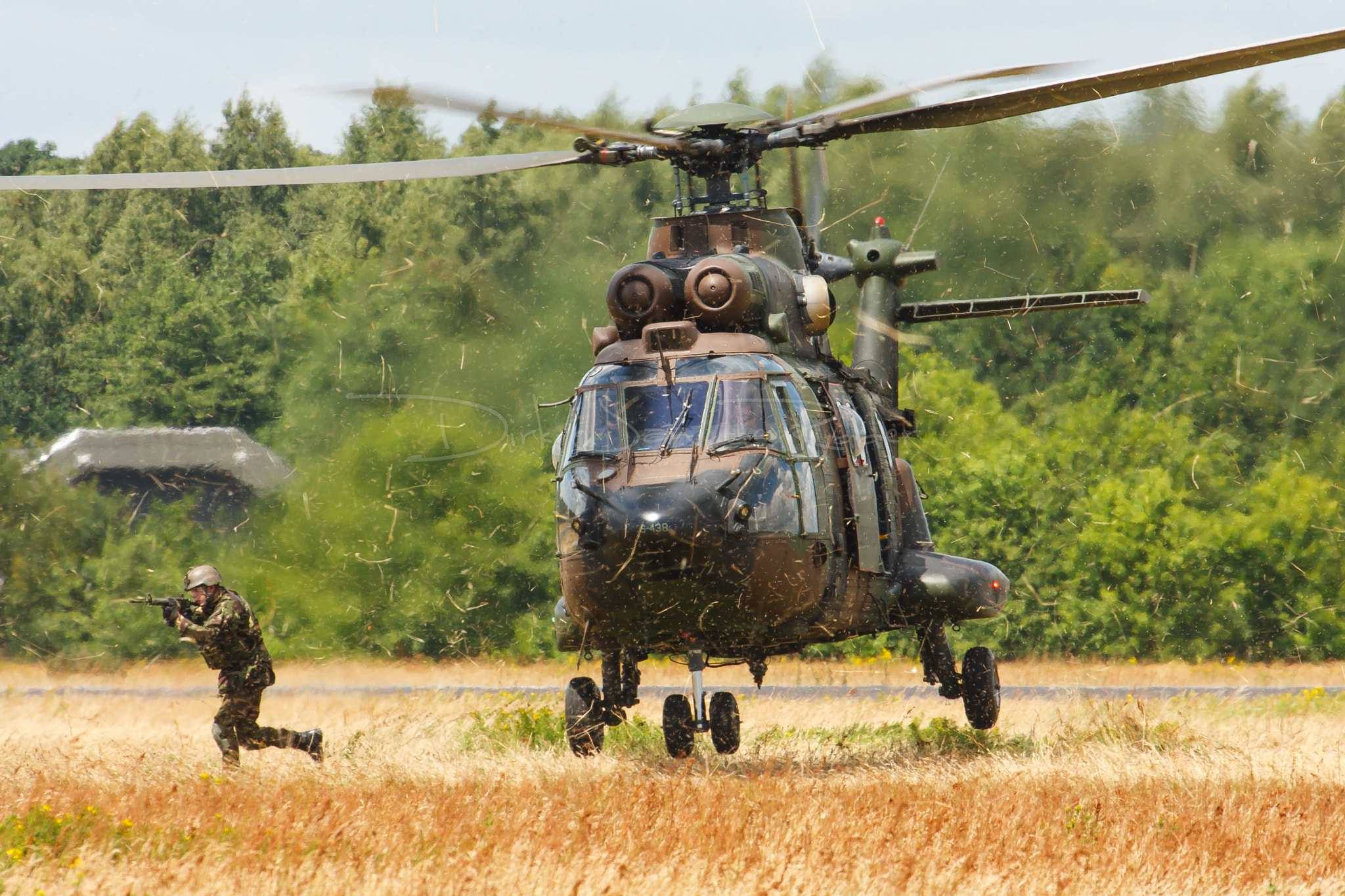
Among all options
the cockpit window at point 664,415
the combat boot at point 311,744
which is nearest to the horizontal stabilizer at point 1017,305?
the cockpit window at point 664,415

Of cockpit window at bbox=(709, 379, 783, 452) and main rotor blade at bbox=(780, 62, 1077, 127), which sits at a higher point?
main rotor blade at bbox=(780, 62, 1077, 127)

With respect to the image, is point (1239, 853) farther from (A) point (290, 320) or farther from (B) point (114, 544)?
(A) point (290, 320)

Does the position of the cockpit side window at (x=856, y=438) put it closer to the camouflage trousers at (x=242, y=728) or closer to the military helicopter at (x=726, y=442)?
the military helicopter at (x=726, y=442)

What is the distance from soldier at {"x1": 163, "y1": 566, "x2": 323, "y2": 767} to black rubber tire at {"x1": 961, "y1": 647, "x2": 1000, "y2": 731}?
4723mm

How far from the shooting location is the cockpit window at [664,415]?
8.46 meters

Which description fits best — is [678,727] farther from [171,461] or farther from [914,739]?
[171,461]

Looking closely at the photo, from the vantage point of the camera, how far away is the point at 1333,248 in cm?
2711

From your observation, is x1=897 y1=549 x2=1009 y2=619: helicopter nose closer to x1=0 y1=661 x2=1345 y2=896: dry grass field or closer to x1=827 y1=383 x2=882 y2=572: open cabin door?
x1=827 y1=383 x2=882 y2=572: open cabin door

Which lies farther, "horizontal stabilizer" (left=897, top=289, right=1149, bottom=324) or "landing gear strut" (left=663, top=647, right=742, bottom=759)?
"horizontal stabilizer" (left=897, top=289, right=1149, bottom=324)

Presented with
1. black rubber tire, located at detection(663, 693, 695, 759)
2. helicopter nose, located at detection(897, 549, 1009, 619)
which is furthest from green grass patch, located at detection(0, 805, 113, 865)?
helicopter nose, located at detection(897, 549, 1009, 619)

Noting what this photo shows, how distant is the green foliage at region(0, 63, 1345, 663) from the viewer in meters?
23.2

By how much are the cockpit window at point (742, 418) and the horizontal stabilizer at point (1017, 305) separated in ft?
11.1

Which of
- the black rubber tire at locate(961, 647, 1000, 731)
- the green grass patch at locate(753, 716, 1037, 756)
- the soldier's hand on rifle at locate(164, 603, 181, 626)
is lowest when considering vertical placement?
the green grass patch at locate(753, 716, 1037, 756)

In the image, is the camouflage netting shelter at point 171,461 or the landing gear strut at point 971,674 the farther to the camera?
the camouflage netting shelter at point 171,461
